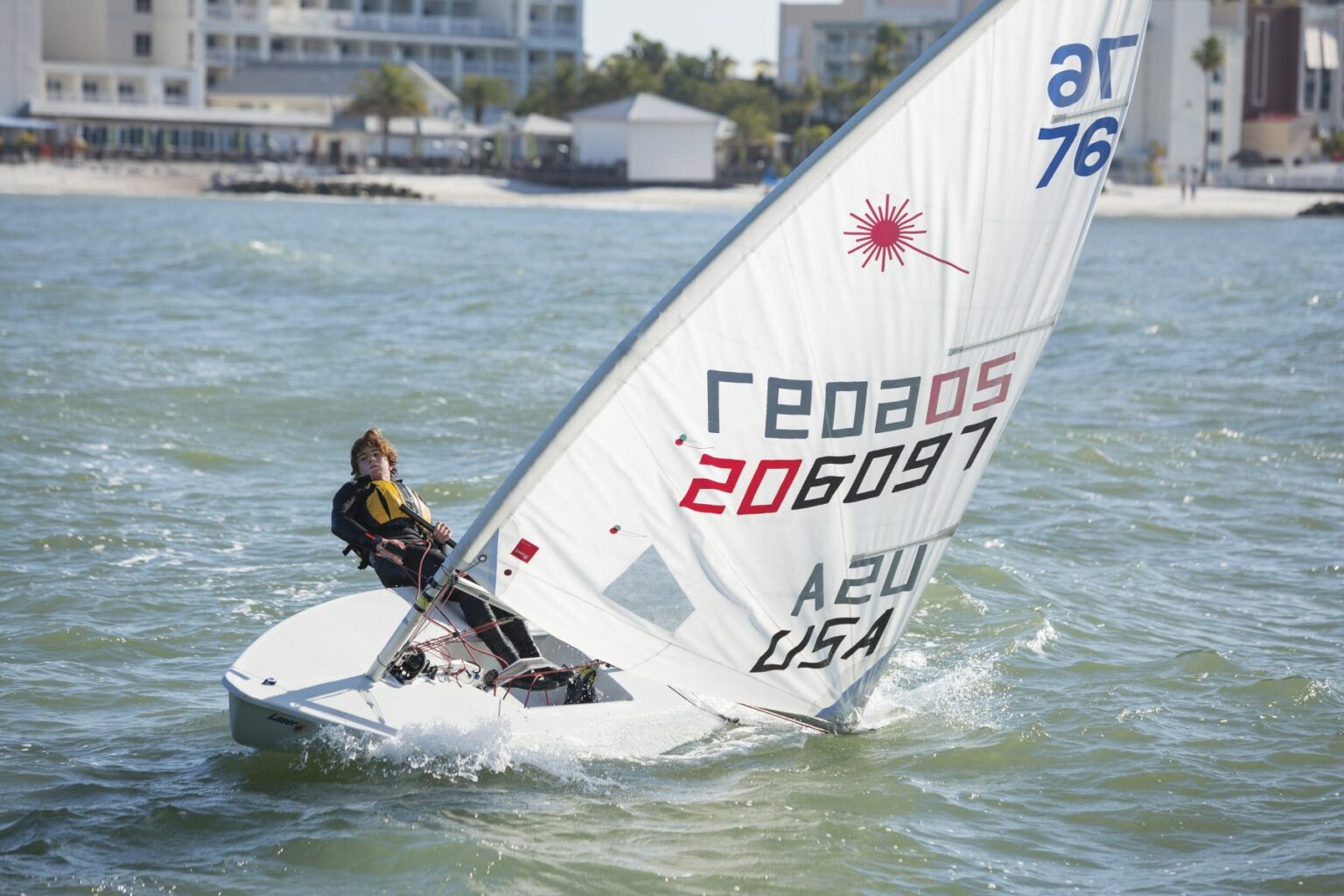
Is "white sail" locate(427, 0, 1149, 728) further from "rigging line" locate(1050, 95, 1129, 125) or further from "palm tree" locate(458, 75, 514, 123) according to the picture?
"palm tree" locate(458, 75, 514, 123)

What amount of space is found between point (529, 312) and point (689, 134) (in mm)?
51235

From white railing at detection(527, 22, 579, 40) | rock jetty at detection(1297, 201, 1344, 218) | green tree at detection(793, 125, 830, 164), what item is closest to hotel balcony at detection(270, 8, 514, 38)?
white railing at detection(527, 22, 579, 40)

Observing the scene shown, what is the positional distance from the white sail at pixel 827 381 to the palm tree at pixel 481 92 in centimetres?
8817

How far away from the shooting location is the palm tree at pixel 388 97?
258ft

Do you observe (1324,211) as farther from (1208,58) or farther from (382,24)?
(382,24)

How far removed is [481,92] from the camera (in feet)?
301

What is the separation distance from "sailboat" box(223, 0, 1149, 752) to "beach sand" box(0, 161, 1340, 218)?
62.8 meters

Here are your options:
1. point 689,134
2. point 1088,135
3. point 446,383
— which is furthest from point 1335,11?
point 1088,135

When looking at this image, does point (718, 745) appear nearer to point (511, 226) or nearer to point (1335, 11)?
point (511, 226)

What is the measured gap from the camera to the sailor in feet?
24.2

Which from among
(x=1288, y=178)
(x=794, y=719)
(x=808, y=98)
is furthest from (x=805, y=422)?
(x=1288, y=178)

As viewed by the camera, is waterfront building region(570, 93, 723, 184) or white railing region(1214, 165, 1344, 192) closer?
waterfront building region(570, 93, 723, 184)

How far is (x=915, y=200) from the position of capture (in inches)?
245

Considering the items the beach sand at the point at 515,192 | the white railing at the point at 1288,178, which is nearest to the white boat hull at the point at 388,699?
the beach sand at the point at 515,192
